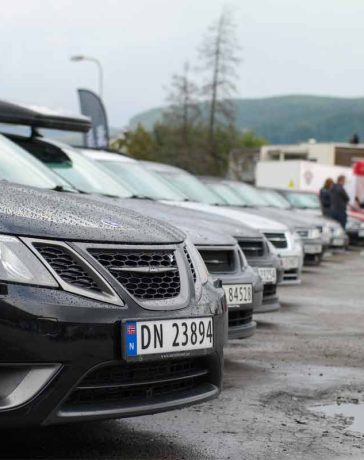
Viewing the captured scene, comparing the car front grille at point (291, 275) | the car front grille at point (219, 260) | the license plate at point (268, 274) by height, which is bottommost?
the car front grille at point (291, 275)

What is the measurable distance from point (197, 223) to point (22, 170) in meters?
1.37

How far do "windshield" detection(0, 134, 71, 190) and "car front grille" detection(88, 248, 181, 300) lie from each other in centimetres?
226

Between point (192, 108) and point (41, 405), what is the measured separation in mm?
60512

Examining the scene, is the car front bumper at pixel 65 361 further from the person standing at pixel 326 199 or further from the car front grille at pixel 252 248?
the person standing at pixel 326 199

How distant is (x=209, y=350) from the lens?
4492 mm

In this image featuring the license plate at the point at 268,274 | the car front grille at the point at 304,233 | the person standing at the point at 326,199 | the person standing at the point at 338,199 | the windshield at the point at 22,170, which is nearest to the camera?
the windshield at the point at 22,170

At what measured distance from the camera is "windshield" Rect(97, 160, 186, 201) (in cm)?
1011

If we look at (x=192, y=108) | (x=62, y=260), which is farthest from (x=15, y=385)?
(x=192, y=108)

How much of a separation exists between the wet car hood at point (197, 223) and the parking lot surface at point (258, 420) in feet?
2.89

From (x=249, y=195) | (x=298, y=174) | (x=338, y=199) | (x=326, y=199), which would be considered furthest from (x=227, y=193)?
(x=298, y=174)

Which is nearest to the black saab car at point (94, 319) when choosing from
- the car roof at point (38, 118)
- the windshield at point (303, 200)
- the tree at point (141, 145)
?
the car roof at point (38, 118)

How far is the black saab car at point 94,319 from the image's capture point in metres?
3.86

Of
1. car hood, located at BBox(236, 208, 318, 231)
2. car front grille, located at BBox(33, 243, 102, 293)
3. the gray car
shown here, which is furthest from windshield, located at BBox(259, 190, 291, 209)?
car front grille, located at BBox(33, 243, 102, 293)

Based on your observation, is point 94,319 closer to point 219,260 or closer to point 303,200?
point 219,260
